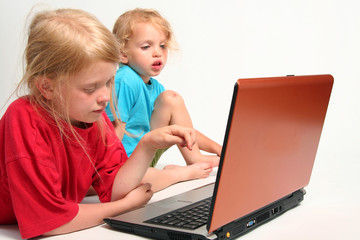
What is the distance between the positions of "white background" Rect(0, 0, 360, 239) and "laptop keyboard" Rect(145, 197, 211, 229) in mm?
1469

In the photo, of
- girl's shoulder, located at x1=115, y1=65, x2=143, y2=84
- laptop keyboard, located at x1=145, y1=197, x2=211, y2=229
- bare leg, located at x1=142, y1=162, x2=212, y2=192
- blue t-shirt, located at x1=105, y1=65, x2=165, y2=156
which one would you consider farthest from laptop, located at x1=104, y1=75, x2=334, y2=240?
girl's shoulder, located at x1=115, y1=65, x2=143, y2=84

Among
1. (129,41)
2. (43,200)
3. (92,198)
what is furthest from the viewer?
(129,41)

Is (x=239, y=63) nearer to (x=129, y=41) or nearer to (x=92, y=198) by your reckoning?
(x=129, y=41)

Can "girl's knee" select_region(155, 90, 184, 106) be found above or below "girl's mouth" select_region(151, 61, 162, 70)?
below

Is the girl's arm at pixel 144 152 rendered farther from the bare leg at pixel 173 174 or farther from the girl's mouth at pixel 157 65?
the girl's mouth at pixel 157 65

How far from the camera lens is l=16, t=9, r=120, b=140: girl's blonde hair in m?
1.31

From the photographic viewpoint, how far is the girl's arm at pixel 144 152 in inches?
52.7

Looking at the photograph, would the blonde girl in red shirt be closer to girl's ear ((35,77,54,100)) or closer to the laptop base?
girl's ear ((35,77,54,100))

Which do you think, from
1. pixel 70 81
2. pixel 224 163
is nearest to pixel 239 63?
pixel 70 81

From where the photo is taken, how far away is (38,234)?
4.15 ft

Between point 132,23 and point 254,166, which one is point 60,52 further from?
point 132,23

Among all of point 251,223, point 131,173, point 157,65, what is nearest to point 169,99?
point 157,65

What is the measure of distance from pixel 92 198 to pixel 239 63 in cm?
151

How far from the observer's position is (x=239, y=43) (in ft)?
10.1
